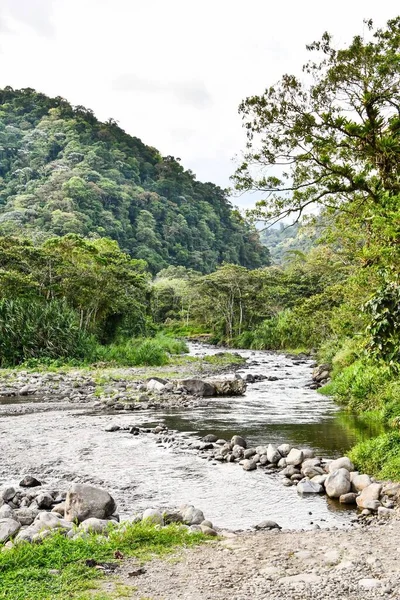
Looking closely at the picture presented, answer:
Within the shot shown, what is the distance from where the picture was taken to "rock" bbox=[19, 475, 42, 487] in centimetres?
828

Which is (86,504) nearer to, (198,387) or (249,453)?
(249,453)

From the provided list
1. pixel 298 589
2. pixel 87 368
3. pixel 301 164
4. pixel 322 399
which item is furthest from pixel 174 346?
pixel 298 589

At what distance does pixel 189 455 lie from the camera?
10.5 meters

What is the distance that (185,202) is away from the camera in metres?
113

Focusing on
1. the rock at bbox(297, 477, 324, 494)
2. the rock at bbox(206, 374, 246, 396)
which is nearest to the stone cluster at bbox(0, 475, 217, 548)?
the rock at bbox(297, 477, 324, 494)

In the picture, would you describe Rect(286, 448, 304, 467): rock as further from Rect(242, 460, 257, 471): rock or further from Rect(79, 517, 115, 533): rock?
Rect(79, 517, 115, 533): rock

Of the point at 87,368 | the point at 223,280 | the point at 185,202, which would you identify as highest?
the point at 185,202

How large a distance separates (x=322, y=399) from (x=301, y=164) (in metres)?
9.10

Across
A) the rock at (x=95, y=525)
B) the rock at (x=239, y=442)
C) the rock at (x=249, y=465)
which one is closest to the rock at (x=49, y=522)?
the rock at (x=95, y=525)

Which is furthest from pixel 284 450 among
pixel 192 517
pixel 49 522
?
pixel 49 522

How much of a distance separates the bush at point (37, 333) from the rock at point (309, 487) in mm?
20471

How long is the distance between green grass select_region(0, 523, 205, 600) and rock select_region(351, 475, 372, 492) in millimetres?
3252

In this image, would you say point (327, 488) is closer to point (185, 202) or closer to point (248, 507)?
point (248, 507)

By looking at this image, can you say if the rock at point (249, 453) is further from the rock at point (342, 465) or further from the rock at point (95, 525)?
the rock at point (95, 525)
